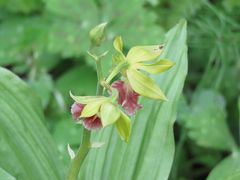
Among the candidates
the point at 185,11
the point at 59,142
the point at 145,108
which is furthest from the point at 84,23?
the point at 145,108

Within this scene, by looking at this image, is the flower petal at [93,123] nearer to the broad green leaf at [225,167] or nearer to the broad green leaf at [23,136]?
the broad green leaf at [23,136]

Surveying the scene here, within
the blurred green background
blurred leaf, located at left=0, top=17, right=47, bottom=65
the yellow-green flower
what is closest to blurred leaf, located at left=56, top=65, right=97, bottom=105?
the blurred green background

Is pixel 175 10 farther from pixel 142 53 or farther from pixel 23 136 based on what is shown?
pixel 142 53

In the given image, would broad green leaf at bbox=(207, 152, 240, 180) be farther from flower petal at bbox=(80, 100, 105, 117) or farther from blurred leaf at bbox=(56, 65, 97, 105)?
flower petal at bbox=(80, 100, 105, 117)

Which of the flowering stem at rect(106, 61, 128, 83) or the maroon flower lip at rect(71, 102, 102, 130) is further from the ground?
the flowering stem at rect(106, 61, 128, 83)

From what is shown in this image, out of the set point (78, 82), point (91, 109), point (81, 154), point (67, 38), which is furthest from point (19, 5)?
point (91, 109)

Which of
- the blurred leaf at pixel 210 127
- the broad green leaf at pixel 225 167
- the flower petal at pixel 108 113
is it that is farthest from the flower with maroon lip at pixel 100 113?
the blurred leaf at pixel 210 127

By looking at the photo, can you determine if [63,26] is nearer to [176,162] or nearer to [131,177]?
[176,162]
